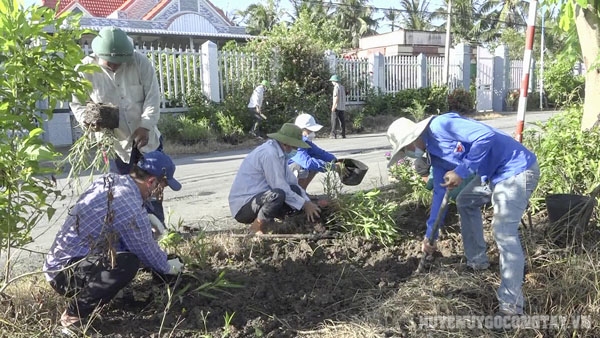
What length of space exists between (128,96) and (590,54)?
427 cm

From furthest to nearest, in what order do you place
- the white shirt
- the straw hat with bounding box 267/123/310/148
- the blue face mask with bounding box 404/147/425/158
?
the white shirt, the straw hat with bounding box 267/123/310/148, the blue face mask with bounding box 404/147/425/158

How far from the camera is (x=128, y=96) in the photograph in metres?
3.77

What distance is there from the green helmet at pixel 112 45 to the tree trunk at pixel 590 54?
4075 mm

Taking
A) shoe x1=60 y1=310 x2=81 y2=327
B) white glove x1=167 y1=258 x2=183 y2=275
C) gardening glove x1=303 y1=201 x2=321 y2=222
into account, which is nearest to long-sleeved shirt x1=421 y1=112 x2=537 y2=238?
gardening glove x1=303 y1=201 x2=321 y2=222

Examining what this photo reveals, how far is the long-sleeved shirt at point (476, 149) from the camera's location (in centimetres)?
296

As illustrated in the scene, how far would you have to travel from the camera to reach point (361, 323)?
9.00ft

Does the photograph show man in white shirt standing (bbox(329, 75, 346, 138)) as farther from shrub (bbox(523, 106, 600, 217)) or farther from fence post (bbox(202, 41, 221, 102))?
shrub (bbox(523, 106, 600, 217))

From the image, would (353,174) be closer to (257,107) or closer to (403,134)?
(403,134)

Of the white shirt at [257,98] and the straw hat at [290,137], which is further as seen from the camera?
the white shirt at [257,98]

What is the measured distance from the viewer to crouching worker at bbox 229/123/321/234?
4.02 metres

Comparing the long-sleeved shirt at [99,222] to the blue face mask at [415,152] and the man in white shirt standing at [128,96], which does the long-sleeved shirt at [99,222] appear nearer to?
the man in white shirt standing at [128,96]

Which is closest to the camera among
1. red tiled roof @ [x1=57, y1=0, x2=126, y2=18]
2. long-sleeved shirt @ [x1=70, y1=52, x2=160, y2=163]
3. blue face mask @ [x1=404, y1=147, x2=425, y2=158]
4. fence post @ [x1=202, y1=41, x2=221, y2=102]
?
blue face mask @ [x1=404, y1=147, x2=425, y2=158]

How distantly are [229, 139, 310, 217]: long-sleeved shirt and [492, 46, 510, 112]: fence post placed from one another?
19.6m

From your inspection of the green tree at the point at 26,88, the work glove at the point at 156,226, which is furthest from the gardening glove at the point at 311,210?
the green tree at the point at 26,88
